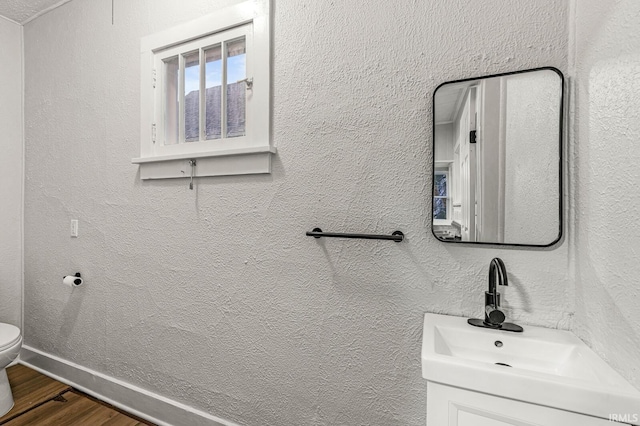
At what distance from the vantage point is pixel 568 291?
944 millimetres

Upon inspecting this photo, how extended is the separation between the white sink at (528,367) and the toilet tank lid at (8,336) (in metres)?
2.12

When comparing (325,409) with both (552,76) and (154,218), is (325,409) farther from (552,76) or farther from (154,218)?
(552,76)

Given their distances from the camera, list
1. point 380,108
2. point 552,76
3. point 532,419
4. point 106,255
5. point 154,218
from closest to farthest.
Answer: point 532,419
point 552,76
point 380,108
point 154,218
point 106,255

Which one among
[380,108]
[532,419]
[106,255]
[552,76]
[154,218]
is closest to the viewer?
[532,419]

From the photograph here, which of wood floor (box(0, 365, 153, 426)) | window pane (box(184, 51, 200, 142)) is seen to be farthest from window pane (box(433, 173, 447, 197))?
wood floor (box(0, 365, 153, 426))

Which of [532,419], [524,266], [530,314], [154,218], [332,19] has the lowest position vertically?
[532,419]

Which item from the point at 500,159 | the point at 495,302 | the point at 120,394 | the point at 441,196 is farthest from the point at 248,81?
the point at 120,394

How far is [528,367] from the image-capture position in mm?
879

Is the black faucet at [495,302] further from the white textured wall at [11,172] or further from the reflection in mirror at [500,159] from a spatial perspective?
the white textured wall at [11,172]

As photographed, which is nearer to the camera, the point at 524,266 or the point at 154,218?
the point at 524,266

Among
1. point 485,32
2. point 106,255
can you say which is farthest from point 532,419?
point 106,255

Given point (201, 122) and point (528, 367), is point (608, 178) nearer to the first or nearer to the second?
point (528, 367)

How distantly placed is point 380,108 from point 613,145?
687 millimetres

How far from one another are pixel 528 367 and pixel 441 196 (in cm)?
57
